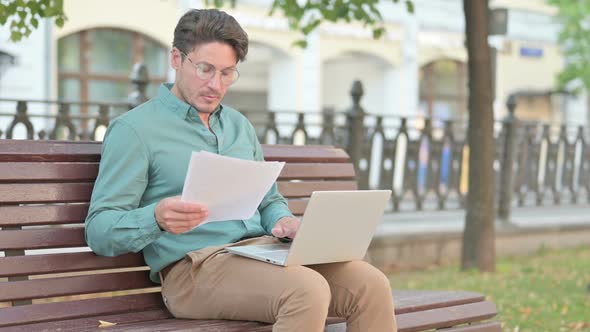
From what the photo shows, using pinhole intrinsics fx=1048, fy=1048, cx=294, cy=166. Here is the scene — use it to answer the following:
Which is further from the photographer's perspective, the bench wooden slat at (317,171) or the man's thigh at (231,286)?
the bench wooden slat at (317,171)

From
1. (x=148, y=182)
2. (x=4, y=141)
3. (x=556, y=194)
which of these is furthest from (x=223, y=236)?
(x=556, y=194)

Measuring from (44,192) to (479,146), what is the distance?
573 cm

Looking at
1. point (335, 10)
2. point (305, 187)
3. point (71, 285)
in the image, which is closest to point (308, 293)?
point (71, 285)

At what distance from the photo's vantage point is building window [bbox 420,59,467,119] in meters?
28.3

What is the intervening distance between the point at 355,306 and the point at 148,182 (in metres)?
0.84

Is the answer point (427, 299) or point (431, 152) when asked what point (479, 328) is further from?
point (431, 152)

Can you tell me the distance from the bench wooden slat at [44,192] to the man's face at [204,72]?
533 millimetres

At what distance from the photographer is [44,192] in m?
3.84

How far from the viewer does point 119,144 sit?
140 inches

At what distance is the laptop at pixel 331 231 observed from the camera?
3.34 m

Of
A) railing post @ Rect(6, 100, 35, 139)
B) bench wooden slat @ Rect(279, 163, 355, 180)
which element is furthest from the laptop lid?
railing post @ Rect(6, 100, 35, 139)

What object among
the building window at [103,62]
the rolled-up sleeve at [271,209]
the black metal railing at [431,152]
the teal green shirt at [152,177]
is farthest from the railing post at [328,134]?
the building window at [103,62]

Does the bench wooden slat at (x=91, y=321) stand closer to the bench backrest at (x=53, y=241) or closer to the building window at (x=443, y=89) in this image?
the bench backrest at (x=53, y=241)

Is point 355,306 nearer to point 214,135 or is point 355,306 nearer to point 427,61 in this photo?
point 214,135
